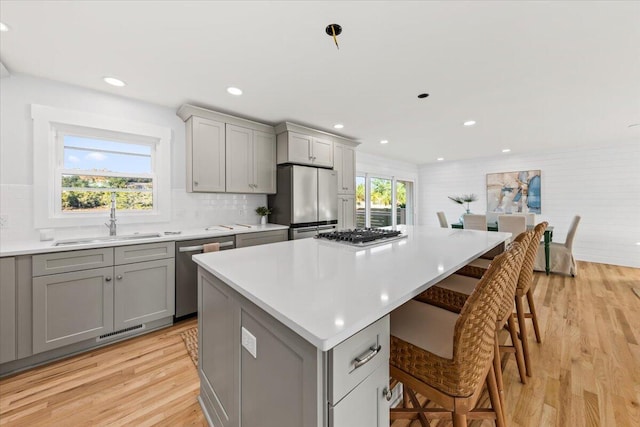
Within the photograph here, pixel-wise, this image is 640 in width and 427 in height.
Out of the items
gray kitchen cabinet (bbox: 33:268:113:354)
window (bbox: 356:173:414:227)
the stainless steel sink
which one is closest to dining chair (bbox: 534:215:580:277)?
window (bbox: 356:173:414:227)

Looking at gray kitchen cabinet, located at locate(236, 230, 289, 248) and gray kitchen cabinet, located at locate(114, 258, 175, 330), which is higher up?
gray kitchen cabinet, located at locate(236, 230, 289, 248)

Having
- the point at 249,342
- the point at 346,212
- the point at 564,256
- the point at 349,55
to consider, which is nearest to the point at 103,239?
the point at 249,342

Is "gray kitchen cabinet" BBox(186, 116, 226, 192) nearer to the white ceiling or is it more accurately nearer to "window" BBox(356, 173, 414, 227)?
the white ceiling

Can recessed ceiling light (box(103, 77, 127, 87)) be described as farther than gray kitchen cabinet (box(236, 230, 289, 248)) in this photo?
No

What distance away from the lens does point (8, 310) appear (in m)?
1.80

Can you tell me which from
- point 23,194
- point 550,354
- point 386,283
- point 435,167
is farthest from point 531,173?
point 23,194

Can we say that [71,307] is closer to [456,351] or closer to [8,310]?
[8,310]

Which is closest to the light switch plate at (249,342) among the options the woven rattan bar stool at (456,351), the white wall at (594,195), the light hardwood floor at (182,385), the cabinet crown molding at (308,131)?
the woven rattan bar stool at (456,351)

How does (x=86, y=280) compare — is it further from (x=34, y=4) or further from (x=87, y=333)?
(x=34, y=4)

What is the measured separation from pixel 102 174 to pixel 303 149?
7.76 ft

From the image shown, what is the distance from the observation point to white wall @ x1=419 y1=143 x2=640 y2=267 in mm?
4656

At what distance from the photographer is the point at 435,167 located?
7.13 metres

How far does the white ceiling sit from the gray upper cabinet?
169 mm

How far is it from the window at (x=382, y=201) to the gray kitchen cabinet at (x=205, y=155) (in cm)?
316
